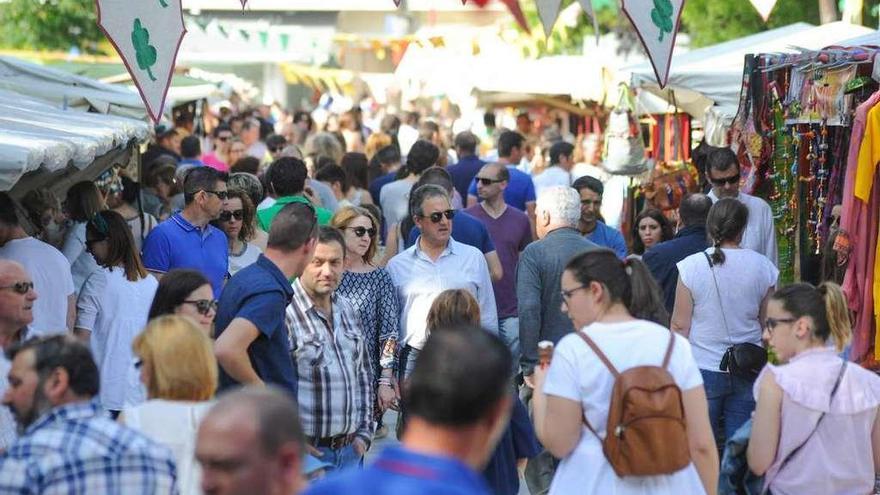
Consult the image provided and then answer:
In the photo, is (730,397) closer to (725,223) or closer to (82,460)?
(725,223)

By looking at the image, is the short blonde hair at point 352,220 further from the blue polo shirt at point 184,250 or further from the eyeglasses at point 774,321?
the eyeglasses at point 774,321

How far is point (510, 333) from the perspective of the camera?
10227mm

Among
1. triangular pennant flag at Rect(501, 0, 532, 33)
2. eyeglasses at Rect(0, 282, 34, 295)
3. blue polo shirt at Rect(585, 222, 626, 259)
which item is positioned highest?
triangular pennant flag at Rect(501, 0, 532, 33)

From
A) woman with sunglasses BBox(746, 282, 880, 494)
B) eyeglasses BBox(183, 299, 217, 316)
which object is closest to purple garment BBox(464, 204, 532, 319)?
woman with sunglasses BBox(746, 282, 880, 494)

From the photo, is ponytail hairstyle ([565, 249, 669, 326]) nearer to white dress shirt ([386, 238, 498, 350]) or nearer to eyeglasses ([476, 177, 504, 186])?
white dress shirt ([386, 238, 498, 350])

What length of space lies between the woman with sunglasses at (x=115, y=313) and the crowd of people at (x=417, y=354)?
0.03 ft

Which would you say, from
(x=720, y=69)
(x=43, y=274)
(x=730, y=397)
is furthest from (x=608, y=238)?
(x=43, y=274)

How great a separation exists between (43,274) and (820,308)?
356cm

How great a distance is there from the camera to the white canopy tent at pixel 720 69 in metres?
13.6

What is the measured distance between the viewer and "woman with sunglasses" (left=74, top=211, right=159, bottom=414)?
7750 mm

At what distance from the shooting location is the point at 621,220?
51.3ft

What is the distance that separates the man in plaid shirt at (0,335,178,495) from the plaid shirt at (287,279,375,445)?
6.58ft

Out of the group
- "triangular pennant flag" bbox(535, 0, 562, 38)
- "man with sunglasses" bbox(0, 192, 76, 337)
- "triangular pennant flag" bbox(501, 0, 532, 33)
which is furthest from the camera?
"triangular pennant flag" bbox(501, 0, 532, 33)

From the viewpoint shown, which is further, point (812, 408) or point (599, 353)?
point (812, 408)
